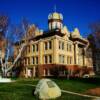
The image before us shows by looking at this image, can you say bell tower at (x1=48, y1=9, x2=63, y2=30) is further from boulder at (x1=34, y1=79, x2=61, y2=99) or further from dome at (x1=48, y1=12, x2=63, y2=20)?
boulder at (x1=34, y1=79, x2=61, y2=99)

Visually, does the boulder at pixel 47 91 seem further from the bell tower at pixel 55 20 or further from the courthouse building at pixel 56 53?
the bell tower at pixel 55 20

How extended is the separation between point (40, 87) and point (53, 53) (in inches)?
1425

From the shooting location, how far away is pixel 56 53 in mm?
55875

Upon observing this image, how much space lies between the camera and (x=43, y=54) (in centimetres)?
5888

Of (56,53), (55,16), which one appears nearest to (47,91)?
Answer: (56,53)

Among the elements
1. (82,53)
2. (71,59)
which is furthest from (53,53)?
(82,53)

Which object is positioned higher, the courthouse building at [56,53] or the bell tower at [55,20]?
the bell tower at [55,20]

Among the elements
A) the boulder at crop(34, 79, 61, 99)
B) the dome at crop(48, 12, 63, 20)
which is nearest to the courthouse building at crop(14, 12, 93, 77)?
the dome at crop(48, 12, 63, 20)

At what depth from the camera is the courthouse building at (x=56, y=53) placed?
5678cm

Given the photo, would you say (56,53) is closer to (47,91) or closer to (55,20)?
(55,20)

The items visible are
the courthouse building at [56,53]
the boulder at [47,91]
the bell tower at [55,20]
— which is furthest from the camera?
the bell tower at [55,20]

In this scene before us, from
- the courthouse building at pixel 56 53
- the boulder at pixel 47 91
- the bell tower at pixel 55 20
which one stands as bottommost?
the boulder at pixel 47 91

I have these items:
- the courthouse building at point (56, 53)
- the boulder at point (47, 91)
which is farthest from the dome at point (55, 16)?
the boulder at point (47, 91)

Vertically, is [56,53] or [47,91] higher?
[56,53]
